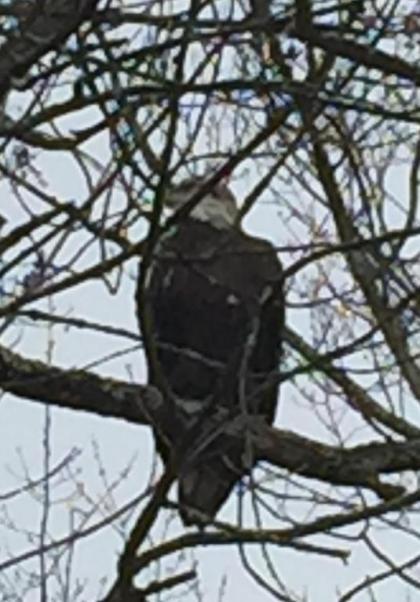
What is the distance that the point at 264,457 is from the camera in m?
3.23

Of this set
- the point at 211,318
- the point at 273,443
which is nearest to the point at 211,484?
the point at 273,443

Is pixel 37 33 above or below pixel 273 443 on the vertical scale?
below

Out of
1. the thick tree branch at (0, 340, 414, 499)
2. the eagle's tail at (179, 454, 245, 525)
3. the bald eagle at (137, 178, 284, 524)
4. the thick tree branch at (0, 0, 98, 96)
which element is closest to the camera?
the thick tree branch at (0, 0, 98, 96)

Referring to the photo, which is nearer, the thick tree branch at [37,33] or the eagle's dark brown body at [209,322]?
the thick tree branch at [37,33]

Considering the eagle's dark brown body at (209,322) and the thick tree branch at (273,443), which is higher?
the eagle's dark brown body at (209,322)

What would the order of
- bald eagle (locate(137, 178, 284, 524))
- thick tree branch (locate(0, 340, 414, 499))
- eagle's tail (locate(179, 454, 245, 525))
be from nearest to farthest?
thick tree branch (locate(0, 340, 414, 499)), eagle's tail (locate(179, 454, 245, 525)), bald eagle (locate(137, 178, 284, 524))

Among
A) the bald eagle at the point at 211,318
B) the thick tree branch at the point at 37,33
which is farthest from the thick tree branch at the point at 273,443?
the thick tree branch at the point at 37,33

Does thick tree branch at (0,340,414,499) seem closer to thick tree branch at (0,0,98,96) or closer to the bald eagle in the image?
the bald eagle

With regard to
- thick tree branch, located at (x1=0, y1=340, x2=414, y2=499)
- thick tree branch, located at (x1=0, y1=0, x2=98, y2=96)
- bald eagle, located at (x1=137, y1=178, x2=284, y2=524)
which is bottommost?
thick tree branch, located at (x1=0, y1=0, x2=98, y2=96)

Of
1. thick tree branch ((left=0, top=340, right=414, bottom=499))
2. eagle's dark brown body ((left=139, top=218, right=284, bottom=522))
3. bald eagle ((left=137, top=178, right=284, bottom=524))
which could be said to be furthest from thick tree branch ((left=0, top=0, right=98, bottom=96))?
eagle's dark brown body ((left=139, top=218, right=284, bottom=522))

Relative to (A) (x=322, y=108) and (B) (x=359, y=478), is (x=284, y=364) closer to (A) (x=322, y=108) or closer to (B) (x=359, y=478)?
(B) (x=359, y=478)

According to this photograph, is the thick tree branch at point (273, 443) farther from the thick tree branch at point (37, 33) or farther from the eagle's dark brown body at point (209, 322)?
the thick tree branch at point (37, 33)

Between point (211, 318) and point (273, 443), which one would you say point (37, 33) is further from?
point (211, 318)

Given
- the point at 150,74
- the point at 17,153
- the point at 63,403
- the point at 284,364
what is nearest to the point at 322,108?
the point at 150,74
